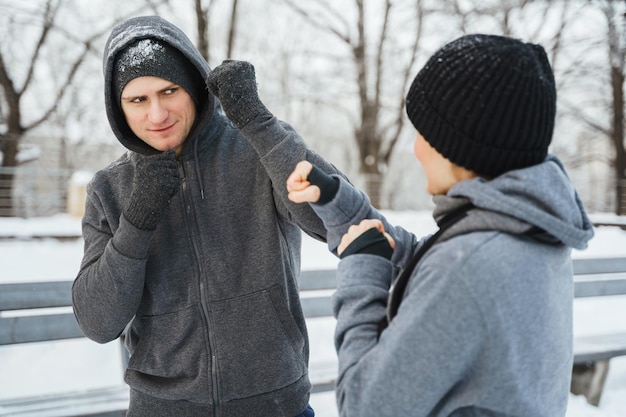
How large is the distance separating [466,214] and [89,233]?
106cm

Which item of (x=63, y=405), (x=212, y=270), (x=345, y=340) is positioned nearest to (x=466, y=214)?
(x=345, y=340)

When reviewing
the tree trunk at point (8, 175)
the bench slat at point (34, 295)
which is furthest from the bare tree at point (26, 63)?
the bench slat at point (34, 295)

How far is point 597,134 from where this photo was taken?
16.7 m

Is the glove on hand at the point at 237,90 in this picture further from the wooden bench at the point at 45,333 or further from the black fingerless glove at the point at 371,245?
the wooden bench at the point at 45,333

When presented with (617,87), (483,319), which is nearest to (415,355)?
(483,319)

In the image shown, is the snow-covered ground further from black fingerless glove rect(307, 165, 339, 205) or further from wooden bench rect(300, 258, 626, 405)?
black fingerless glove rect(307, 165, 339, 205)

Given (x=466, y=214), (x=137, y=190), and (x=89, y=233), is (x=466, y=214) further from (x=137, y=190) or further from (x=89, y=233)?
(x=89, y=233)

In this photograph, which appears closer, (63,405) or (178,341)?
(178,341)

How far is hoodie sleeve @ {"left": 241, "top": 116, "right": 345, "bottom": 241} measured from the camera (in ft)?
4.46

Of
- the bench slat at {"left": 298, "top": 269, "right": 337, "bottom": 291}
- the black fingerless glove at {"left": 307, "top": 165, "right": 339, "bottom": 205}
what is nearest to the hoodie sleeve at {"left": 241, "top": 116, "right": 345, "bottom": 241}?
the black fingerless glove at {"left": 307, "top": 165, "right": 339, "bottom": 205}

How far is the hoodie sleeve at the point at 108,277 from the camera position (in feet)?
4.33

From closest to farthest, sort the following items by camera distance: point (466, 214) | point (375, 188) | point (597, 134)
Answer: point (466, 214)
point (375, 188)
point (597, 134)

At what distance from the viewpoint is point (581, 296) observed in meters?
3.49

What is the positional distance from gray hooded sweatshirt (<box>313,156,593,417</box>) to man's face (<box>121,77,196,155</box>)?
2.53ft
